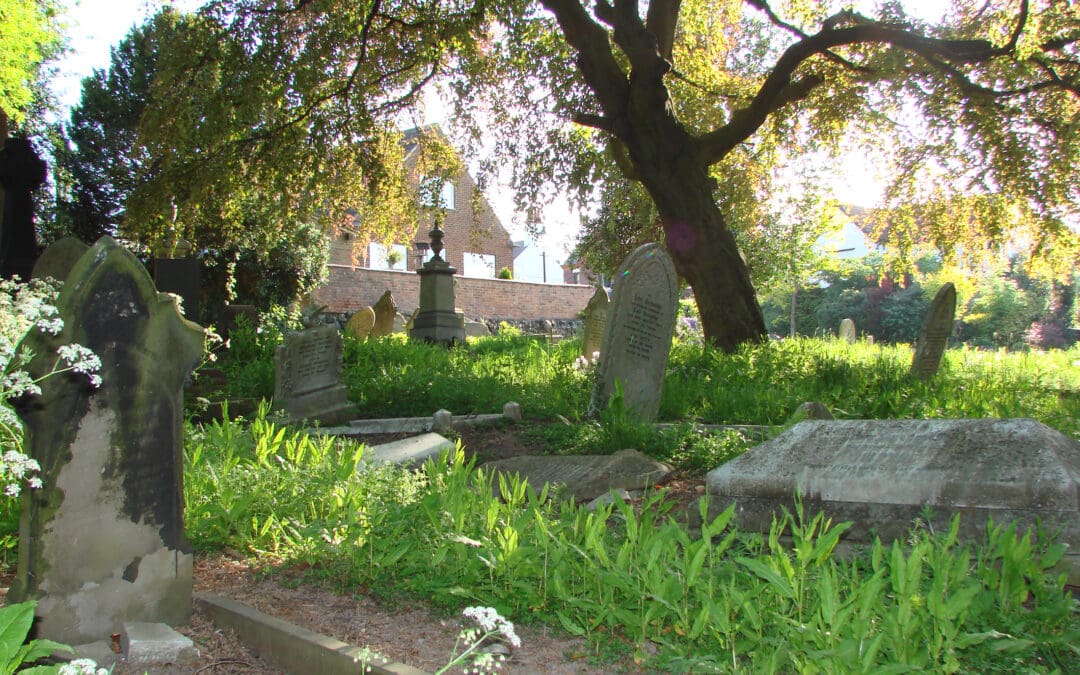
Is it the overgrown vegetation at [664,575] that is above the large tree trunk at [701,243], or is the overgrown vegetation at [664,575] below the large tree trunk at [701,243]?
below

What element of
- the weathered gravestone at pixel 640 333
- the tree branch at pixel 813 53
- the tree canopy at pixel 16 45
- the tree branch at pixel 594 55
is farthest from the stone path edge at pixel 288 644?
the tree canopy at pixel 16 45

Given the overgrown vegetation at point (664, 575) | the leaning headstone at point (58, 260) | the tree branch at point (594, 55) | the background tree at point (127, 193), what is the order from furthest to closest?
the background tree at point (127, 193) < the tree branch at point (594, 55) < the leaning headstone at point (58, 260) < the overgrown vegetation at point (664, 575)

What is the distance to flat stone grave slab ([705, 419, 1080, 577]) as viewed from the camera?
295 centimetres

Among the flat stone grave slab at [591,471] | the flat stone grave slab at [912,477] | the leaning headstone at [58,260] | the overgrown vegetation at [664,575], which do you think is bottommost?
the flat stone grave slab at [591,471]

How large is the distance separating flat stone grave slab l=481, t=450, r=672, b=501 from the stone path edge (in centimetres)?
227

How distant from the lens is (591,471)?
5.07 meters

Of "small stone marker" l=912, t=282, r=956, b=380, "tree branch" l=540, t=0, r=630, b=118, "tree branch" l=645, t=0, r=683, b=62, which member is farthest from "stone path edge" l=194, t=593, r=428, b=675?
"tree branch" l=645, t=0, r=683, b=62

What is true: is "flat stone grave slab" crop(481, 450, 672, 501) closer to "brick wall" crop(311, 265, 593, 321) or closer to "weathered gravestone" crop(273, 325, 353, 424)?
"weathered gravestone" crop(273, 325, 353, 424)

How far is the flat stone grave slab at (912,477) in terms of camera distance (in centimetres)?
295

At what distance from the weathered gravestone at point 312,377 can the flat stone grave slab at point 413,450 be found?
8.13 feet

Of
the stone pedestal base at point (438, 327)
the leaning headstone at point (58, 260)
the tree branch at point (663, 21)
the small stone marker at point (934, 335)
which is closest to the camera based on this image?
the leaning headstone at point (58, 260)

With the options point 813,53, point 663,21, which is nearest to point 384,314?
point 663,21

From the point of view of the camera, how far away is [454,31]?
1123 centimetres

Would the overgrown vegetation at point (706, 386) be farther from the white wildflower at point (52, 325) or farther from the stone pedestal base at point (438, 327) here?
the stone pedestal base at point (438, 327)
